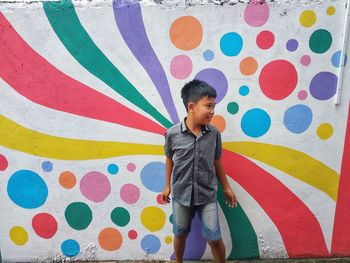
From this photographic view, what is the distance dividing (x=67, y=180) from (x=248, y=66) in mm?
1842

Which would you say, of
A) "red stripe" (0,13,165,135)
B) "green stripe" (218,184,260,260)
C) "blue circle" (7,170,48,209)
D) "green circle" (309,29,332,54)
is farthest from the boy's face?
"blue circle" (7,170,48,209)

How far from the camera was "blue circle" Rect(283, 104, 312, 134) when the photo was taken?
9.83 feet

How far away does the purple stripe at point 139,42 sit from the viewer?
2.90 m

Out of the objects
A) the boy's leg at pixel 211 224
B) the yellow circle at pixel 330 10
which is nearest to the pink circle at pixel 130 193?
the boy's leg at pixel 211 224

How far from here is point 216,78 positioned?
298 centimetres

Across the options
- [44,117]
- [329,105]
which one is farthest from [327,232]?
[44,117]

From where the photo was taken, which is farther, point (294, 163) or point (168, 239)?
point (168, 239)

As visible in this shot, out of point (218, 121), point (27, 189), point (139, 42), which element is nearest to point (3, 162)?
point (27, 189)

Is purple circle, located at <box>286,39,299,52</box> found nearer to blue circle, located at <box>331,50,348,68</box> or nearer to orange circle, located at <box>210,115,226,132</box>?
blue circle, located at <box>331,50,348,68</box>

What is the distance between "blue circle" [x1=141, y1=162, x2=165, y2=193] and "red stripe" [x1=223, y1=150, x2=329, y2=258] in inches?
22.0

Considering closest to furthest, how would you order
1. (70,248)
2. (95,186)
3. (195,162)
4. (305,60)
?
A: (195,162)
(305,60)
(95,186)
(70,248)

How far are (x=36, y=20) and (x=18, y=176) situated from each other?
4.43ft

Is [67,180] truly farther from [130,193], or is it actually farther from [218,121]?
[218,121]

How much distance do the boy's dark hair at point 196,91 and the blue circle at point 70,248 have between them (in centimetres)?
166
